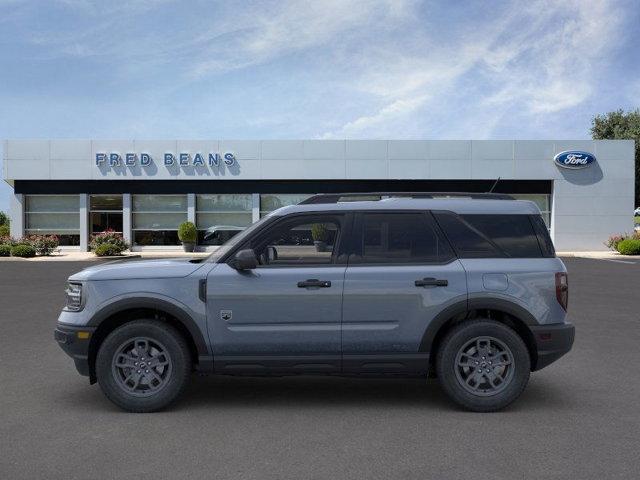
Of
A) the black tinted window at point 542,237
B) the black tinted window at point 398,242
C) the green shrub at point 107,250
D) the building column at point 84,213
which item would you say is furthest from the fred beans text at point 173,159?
the black tinted window at point 542,237

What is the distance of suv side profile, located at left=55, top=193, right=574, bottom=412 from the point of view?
17.4 feet

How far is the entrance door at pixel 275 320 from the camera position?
5309 mm

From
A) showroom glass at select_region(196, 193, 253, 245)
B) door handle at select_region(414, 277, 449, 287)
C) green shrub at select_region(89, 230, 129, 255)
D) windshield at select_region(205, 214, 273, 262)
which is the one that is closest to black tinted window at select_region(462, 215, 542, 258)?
door handle at select_region(414, 277, 449, 287)

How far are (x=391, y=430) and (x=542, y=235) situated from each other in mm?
2200

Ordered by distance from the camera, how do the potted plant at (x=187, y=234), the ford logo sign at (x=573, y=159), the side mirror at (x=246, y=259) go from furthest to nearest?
the ford logo sign at (x=573, y=159), the potted plant at (x=187, y=234), the side mirror at (x=246, y=259)

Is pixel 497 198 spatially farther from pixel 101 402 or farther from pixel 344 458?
pixel 101 402

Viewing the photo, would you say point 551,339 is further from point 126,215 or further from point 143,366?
point 126,215

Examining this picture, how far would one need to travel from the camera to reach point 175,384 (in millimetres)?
5324

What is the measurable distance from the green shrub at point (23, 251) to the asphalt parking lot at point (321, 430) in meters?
27.0

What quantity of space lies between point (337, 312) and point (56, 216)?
36555 millimetres

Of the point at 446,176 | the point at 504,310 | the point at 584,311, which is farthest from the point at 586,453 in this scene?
the point at 446,176

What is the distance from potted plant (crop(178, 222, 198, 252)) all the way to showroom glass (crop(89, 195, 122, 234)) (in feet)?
13.8

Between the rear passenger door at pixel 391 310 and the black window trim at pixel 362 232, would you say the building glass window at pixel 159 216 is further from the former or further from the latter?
the rear passenger door at pixel 391 310

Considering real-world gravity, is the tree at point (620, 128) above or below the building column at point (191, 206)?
above
